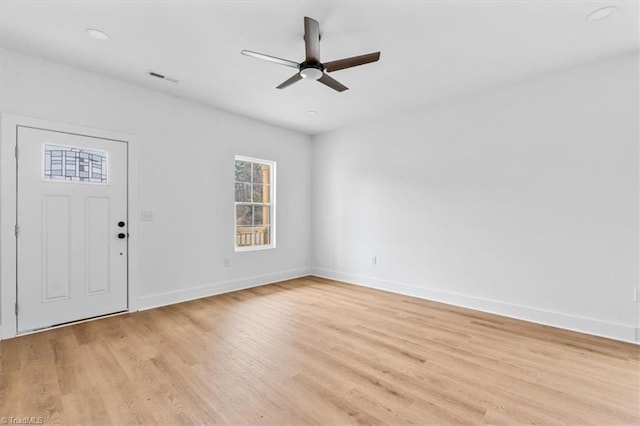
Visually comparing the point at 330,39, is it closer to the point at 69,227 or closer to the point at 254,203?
the point at 254,203

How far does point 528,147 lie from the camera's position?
3555 mm

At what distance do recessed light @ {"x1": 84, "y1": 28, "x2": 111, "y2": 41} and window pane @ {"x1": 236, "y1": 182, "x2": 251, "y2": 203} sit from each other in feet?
8.52

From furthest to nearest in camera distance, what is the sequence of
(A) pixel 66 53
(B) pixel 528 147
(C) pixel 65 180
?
(B) pixel 528 147
(C) pixel 65 180
(A) pixel 66 53

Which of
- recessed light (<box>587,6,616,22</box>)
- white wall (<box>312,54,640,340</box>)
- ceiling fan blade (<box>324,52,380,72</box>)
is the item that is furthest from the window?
recessed light (<box>587,6,616,22</box>)

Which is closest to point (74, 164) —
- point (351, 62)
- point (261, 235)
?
point (261, 235)

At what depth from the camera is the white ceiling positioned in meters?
2.36

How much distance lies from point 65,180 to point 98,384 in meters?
2.33

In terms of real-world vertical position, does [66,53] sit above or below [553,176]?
above

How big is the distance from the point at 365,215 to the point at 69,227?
13.3ft

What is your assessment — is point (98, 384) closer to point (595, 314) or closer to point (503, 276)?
point (503, 276)

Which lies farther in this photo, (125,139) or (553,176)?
(125,139)

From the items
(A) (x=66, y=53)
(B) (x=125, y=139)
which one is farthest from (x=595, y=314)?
(A) (x=66, y=53)

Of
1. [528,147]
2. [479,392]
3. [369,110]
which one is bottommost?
[479,392]

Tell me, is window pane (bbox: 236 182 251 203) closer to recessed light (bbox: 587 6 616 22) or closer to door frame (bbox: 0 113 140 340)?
door frame (bbox: 0 113 140 340)
